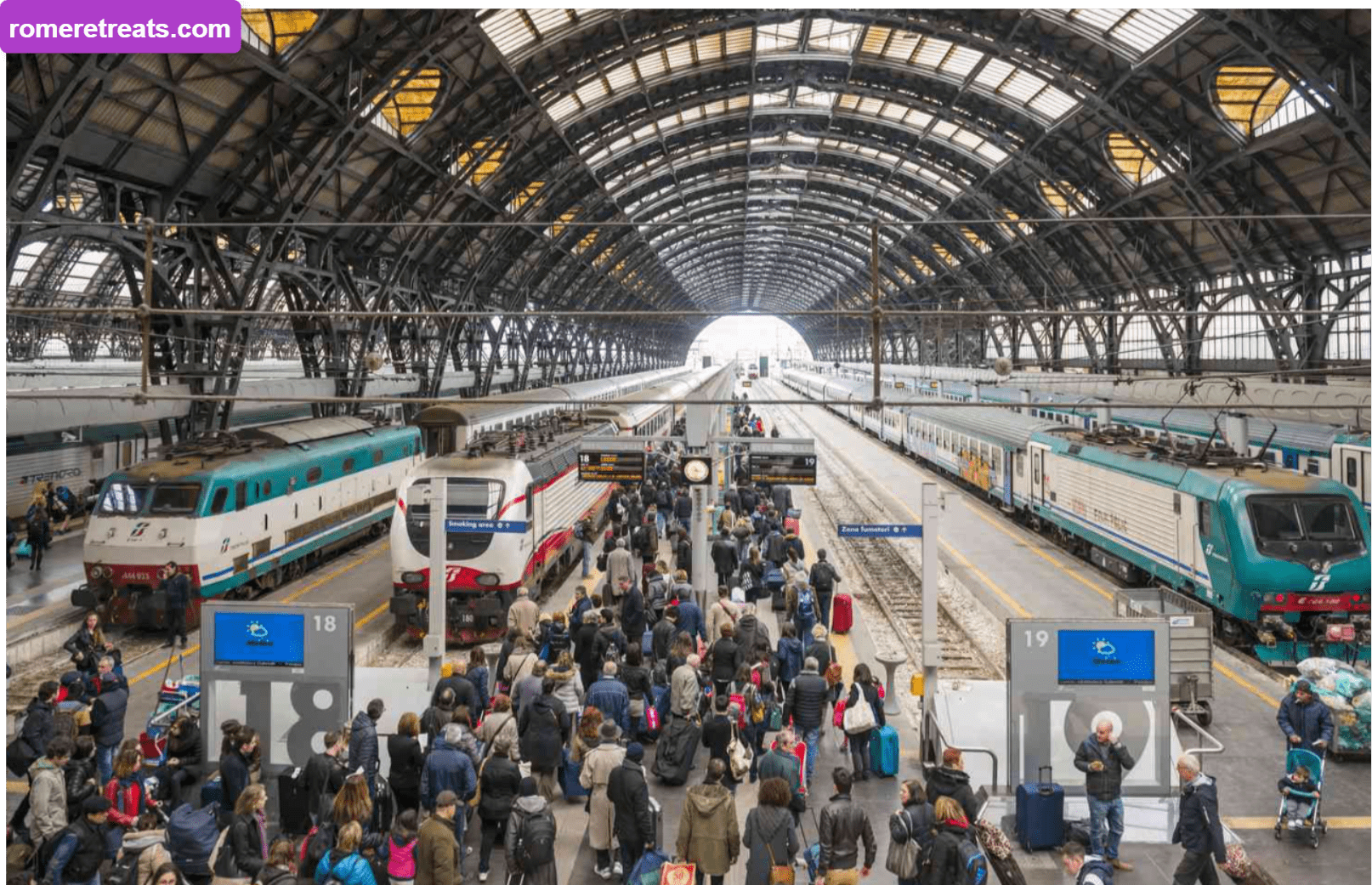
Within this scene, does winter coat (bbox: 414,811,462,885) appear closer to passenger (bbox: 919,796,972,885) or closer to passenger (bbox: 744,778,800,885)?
passenger (bbox: 744,778,800,885)

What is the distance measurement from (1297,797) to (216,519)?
16060mm

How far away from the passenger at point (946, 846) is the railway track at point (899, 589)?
26.7ft

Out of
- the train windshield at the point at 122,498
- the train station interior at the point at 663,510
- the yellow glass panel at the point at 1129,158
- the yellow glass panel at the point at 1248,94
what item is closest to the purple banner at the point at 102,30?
the train station interior at the point at 663,510

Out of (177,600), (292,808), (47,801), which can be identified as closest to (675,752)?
(292,808)

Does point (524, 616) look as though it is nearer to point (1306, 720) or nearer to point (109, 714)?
point (109, 714)

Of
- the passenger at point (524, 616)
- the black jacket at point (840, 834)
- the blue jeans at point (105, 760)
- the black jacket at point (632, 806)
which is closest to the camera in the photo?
the black jacket at point (840, 834)

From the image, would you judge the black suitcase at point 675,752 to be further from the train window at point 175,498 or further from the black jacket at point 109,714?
the train window at point 175,498

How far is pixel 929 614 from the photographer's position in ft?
37.6

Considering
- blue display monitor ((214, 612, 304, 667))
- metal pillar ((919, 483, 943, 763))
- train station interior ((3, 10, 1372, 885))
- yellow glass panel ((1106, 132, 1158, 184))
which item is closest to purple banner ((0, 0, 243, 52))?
train station interior ((3, 10, 1372, 885))

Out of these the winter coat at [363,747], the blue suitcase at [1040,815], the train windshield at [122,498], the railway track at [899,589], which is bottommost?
the railway track at [899,589]

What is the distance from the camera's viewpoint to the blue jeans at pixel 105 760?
32.8 feet

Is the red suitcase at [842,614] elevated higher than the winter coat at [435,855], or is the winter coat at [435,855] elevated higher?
the winter coat at [435,855]

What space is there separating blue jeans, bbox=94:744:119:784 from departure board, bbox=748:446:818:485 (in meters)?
9.86

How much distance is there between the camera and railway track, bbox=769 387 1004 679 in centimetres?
1557
